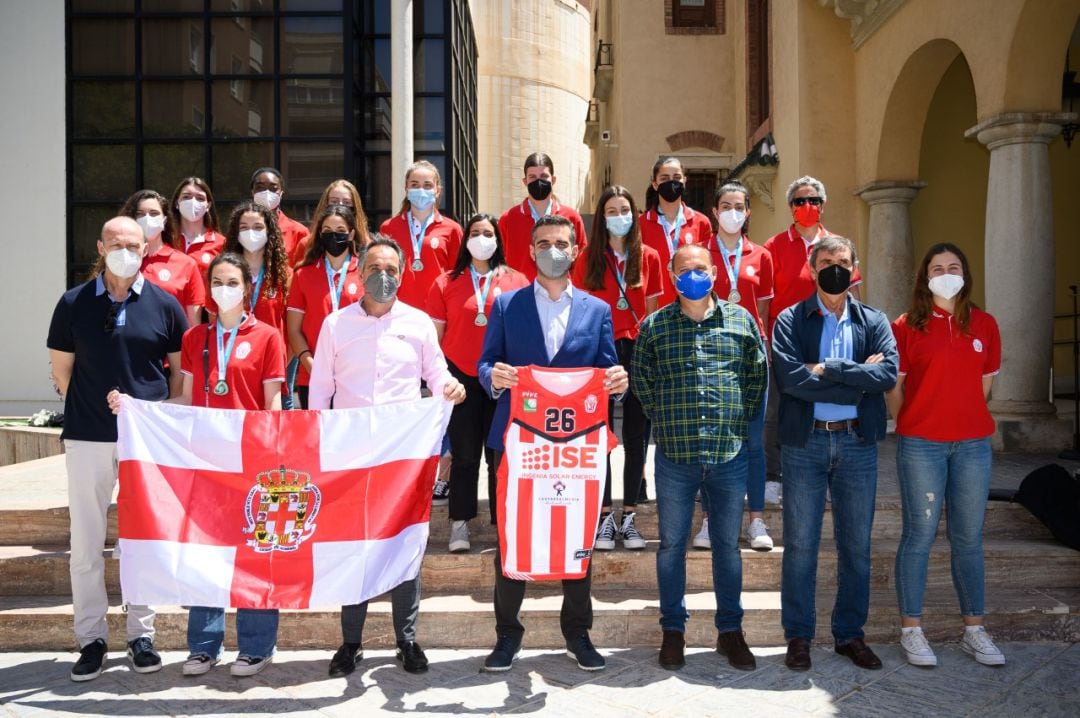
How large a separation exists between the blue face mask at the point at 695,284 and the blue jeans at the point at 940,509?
149 centimetres

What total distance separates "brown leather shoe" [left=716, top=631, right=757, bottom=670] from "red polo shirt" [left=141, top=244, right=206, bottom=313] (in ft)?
12.7

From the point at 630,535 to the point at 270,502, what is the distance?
235 cm

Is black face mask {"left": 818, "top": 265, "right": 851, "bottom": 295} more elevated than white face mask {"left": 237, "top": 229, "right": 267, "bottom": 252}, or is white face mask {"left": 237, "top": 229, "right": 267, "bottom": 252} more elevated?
white face mask {"left": 237, "top": 229, "right": 267, "bottom": 252}

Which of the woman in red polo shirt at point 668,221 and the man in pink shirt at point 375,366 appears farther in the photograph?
the woman in red polo shirt at point 668,221

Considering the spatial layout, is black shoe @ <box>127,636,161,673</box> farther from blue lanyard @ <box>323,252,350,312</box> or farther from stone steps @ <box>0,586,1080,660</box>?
blue lanyard @ <box>323,252,350,312</box>

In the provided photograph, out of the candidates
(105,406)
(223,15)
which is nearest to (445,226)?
(105,406)

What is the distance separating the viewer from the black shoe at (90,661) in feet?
15.6

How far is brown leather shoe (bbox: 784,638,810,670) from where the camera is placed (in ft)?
15.9

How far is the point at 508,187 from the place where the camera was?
124 ft

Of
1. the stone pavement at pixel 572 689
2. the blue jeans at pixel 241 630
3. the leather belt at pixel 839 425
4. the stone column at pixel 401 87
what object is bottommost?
the stone pavement at pixel 572 689

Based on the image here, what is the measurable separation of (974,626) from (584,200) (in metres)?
40.9

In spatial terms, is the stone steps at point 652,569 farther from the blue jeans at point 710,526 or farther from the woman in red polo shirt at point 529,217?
the woman in red polo shirt at point 529,217

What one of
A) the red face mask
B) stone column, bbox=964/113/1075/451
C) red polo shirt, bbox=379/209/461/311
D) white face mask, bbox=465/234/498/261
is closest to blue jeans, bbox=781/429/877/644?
the red face mask

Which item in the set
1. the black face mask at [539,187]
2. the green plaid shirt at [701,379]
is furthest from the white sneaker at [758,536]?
the black face mask at [539,187]
